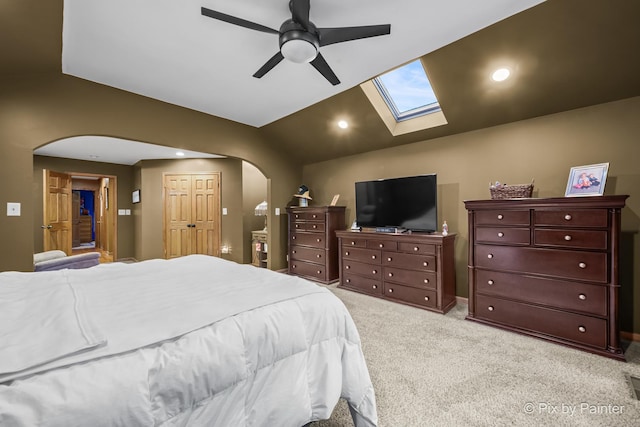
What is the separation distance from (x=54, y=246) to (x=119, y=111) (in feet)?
13.9

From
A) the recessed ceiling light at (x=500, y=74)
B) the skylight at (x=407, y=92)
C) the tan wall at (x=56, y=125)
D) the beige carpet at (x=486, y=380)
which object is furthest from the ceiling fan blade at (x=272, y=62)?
the beige carpet at (x=486, y=380)

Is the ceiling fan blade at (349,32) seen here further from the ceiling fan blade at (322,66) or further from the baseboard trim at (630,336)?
the baseboard trim at (630,336)

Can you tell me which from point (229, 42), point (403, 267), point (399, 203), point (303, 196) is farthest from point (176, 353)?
point (303, 196)

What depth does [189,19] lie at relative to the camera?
2104mm

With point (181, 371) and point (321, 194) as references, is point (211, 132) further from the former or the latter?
point (181, 371)

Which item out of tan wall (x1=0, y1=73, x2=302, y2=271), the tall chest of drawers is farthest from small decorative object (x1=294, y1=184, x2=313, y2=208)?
the tall chest of drawers

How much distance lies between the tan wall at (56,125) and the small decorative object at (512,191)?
11.9 ft

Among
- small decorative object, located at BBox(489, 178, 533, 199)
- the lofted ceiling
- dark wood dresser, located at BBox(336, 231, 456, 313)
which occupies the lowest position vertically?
dark wood dresser, located at BBox(336, 231, 456, 313)

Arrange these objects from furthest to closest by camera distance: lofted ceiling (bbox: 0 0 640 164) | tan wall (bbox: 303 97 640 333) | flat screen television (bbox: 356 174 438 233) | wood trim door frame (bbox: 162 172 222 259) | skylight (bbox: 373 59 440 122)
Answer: wood trim door frame (bbox: 162 172 222 259) < flat screen television (bbox: 356 174 438 233) < skylight (bbox: 373 59 440 122) < tan wall (bbox: 303 97 640 333) < lofted ceiling (bbox: 0 0 640 164)

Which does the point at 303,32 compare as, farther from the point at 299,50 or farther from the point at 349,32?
the point at 349,32

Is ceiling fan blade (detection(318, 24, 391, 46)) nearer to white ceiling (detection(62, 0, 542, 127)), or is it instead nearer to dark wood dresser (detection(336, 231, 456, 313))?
white ceiling (detection(62, 0, 542, 127))

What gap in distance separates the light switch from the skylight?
401 cm

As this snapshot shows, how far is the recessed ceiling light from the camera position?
2.62m

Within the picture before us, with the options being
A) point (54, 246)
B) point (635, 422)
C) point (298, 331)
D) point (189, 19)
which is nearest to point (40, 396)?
point (298, 331)
